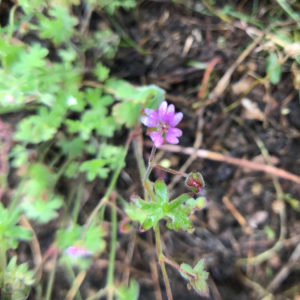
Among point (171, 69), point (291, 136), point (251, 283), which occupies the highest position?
point (171, 69)

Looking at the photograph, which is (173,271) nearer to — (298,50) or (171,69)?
(171,69)

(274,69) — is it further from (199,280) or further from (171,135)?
(199,280)

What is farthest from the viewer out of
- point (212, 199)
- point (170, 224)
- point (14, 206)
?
point (212, 199)

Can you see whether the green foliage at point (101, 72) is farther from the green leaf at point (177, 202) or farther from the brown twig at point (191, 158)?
the green leaf at point (177, 202)

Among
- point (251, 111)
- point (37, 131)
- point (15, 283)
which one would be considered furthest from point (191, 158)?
point (15, 283)

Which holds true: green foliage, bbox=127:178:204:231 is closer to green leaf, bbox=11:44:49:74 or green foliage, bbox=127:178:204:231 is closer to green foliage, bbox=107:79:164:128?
green foliage, bbox=107:79:164:128

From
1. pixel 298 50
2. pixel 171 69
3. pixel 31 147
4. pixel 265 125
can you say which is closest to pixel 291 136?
pixel 265 125

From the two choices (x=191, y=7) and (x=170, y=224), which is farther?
(x=191, y=7)
